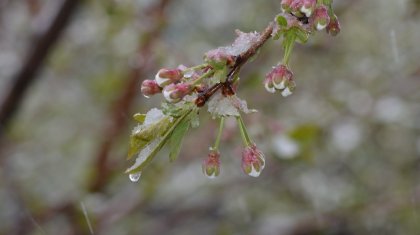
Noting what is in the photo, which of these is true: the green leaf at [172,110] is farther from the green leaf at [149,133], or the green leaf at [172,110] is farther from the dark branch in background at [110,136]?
the dark branch in background at [110,136]

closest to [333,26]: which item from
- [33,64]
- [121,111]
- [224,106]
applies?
[224,106]

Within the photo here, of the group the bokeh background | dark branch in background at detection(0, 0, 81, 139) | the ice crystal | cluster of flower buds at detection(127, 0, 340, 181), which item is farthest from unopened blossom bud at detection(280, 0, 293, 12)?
dark branch in background at detection(0, 0, 81, 139)

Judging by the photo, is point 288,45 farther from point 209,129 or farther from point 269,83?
point 209,129

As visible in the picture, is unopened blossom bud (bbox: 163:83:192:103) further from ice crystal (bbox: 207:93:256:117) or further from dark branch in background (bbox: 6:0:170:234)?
dark branch in background (bbox: 6:0:170:234)

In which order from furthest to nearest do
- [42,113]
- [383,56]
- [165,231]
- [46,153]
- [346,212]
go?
[42,113]
[46,153]
[165,231]
[383,56]
[346,212]

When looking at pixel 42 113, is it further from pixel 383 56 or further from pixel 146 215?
pixel 383 56

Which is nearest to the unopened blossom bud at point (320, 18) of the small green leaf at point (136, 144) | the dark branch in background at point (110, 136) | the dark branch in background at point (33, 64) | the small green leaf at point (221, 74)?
the small green leaf at point (221, 74)

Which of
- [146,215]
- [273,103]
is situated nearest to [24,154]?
[146,215]
